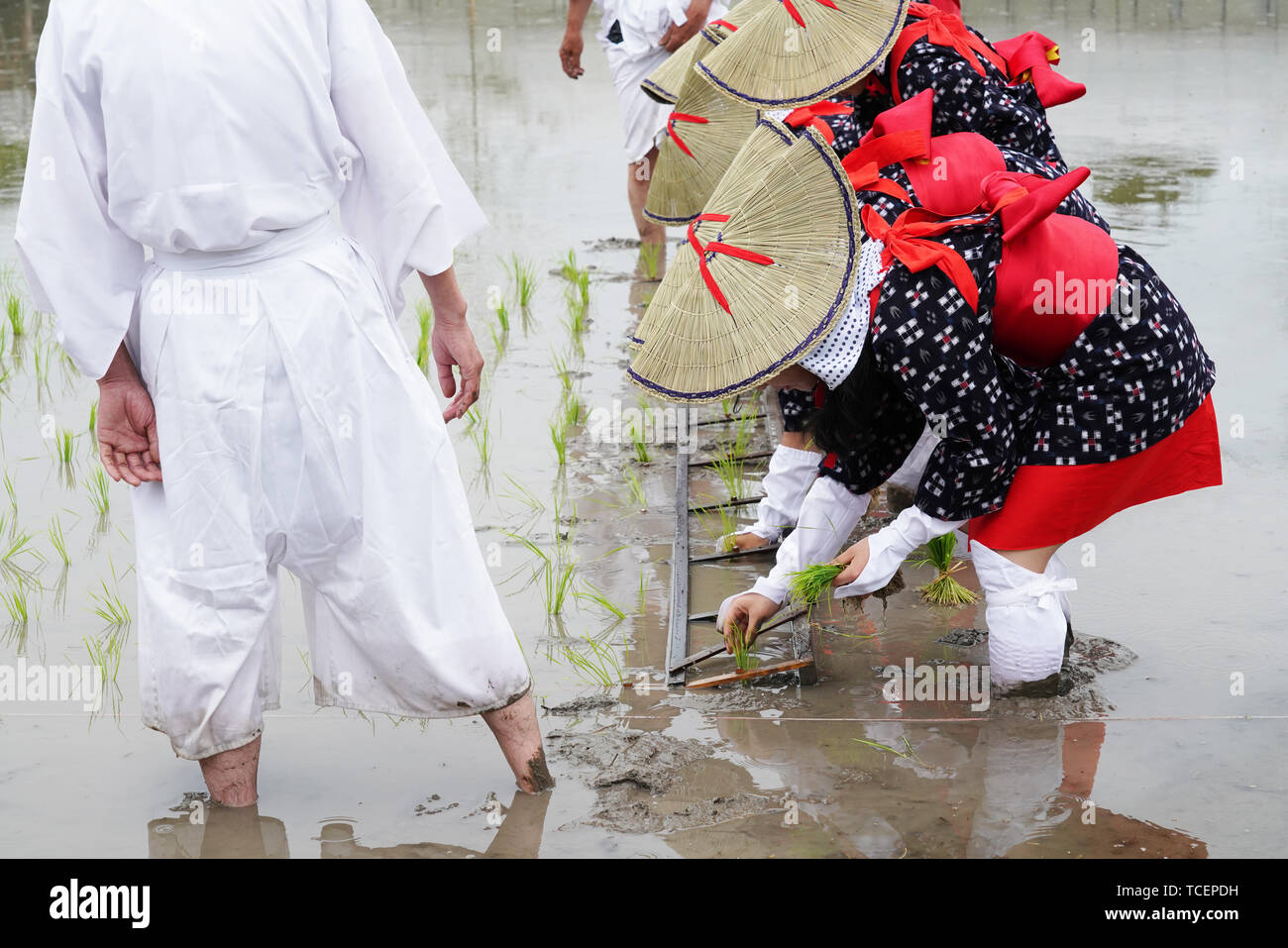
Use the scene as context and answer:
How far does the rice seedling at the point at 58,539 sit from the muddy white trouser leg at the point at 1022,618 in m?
2.17

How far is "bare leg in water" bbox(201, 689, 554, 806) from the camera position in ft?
7.95

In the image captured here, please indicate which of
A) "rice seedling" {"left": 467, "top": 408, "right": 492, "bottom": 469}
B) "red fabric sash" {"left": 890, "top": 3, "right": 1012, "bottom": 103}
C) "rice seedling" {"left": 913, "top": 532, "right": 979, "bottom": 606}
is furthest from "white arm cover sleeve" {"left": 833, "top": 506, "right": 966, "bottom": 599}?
"rice seedling" {"left": 467, "top": 408, "right": 492, "bottom": 469}

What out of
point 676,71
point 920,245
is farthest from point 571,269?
point 920,245

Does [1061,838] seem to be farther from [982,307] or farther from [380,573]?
[380,573]

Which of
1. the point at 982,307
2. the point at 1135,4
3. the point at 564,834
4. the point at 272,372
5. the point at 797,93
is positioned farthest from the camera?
the point at 1135,4

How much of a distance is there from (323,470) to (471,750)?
27.4 inches

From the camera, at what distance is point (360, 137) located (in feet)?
7.45

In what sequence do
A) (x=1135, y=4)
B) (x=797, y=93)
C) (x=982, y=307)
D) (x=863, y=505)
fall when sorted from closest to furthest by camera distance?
(x=982, y=307)
(x=863, y=505)
(x=797, y=93)
(x=1135, y=4)

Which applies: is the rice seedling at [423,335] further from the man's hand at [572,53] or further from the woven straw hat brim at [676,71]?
the man's hand at [572,53]

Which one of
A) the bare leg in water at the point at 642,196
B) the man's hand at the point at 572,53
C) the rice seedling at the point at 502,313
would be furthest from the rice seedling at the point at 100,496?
the man's hand at the point at 572,53

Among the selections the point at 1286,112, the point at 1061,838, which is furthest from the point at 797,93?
the point at 1286,112

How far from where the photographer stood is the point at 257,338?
221 centimetres

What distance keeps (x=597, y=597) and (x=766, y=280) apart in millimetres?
948

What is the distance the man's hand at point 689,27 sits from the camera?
553 cm
